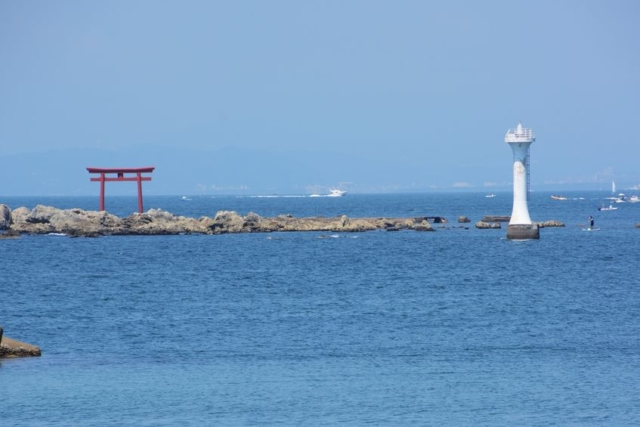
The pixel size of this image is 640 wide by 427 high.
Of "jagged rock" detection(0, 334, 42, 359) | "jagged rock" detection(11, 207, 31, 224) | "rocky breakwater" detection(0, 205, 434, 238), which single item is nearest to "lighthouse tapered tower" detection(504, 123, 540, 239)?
"rocky breakwater" detection(0, 205, 434, 238)

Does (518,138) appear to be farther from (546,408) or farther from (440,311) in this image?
(546,408)

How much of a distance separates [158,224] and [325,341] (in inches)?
2239

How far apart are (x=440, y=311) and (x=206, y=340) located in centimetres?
971

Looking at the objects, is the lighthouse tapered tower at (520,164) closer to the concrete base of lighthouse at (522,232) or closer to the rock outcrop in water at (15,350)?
→ the concrete base of lighthouse at (522,232)

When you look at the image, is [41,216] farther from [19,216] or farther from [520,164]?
[520,164]

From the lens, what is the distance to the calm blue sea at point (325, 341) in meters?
22.2

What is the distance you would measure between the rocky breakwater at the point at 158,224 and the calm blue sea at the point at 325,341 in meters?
24.0

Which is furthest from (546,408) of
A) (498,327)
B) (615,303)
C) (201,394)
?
(615,303)

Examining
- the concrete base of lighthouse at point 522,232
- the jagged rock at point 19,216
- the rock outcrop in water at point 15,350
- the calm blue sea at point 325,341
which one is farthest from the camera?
the jagged rock at point 19,216

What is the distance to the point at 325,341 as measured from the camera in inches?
1188

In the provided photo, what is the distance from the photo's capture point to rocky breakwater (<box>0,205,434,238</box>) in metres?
83.8

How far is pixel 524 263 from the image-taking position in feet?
A: 182

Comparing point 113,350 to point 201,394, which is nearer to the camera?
point 201,394

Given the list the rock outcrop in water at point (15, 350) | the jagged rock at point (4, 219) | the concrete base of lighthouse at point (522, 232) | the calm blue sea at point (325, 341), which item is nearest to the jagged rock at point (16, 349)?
the rock outcrop in water at point (15, 350)
